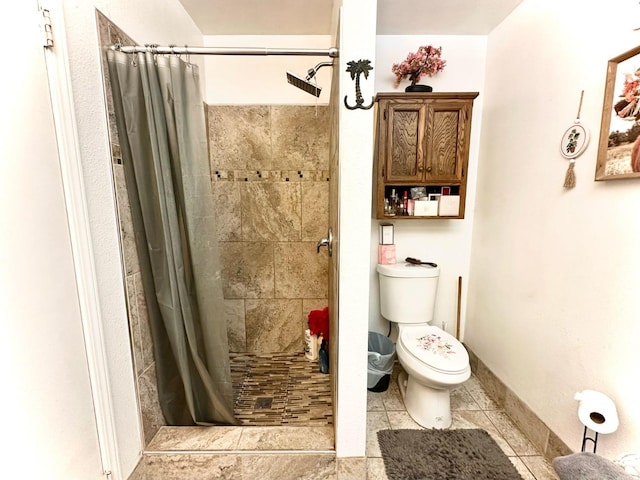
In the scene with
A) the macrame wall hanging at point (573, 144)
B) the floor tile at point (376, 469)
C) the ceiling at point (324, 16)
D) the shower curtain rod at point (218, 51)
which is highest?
the ceiling at point (324, 16)

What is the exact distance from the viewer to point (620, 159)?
3.51 feet

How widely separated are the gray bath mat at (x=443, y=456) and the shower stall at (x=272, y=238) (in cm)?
45

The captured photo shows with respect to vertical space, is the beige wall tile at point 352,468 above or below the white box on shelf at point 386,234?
below

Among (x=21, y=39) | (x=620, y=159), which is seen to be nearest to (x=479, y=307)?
(x=620, y=159)

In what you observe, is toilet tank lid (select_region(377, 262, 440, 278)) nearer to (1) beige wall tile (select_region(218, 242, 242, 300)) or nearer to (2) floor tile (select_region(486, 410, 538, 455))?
(2) floor tile (select_region(486, 410, 538, 455))

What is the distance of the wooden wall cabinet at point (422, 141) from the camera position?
177 cm

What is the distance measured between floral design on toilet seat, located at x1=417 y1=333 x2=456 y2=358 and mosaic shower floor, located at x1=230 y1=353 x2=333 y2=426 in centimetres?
72

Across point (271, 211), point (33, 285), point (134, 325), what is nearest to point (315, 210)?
point (271, 211)

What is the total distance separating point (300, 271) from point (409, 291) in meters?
0.86

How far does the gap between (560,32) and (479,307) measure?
166cm

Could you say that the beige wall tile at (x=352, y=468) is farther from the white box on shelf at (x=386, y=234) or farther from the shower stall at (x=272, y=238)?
the white box on shelf at (x=386, y=234)

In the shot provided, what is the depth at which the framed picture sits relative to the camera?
1.02m

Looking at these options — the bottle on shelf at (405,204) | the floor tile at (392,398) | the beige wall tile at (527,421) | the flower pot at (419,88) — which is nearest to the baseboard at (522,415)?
the beige wall tile at (527,421)

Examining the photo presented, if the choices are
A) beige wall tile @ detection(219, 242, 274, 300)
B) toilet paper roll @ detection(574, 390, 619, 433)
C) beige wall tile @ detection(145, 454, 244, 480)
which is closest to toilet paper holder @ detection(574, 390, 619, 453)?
toilet paper roll @ detection(574, 390, 619, 433)
